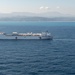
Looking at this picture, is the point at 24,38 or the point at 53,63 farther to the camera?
the point at 24,38

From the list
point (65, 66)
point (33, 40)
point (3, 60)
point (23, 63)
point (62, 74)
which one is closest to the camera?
point (62, 74)

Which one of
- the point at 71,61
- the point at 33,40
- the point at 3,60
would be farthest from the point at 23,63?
the point at 33,40

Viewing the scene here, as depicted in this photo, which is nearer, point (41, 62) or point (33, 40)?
point (41, 62)

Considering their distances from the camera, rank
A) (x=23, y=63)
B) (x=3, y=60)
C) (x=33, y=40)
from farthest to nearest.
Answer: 1. (x=33, y=40)
2. (x=3, y=60)
3. (x=23, y=63)

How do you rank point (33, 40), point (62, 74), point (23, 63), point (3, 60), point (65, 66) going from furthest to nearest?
1. point (33, 40)
2. point (3, 60)
3. point (23, 63)
4. point (65, 66)
5. point (62, 74)

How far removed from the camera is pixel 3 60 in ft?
244

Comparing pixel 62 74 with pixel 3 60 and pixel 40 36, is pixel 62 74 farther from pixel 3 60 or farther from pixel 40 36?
pixel 40 36

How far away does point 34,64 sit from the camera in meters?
68.1

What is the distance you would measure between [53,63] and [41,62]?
3094 mm

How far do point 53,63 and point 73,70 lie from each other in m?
9.54

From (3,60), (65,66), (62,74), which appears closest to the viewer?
(62,74)

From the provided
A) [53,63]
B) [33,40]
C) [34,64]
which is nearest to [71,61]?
[53,63]

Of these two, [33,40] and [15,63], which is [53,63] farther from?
[33,40]

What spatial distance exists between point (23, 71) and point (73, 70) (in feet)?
34.0
